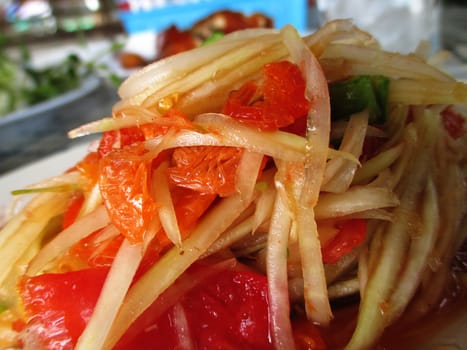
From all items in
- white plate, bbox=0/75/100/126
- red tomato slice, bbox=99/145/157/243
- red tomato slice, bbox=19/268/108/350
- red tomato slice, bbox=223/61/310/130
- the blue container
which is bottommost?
the blue container

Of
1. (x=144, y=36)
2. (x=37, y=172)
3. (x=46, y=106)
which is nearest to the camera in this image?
(x=37, y=172)

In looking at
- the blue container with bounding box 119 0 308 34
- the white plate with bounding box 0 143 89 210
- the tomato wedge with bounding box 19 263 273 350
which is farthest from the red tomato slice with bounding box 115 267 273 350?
the blue container with bounding box 119 0 308 34

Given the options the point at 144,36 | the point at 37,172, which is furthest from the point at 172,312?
the point at 144,36

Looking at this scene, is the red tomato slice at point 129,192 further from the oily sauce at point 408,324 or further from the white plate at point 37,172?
the white plate at point 37,172

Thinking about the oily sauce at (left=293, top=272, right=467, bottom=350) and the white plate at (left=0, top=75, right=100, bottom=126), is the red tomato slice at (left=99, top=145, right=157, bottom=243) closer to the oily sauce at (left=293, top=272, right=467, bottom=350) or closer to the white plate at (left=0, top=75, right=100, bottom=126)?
the oily sauce at (left=293, top=272, right=467, bottom=350)

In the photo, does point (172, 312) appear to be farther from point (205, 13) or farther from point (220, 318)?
point (205, 13)

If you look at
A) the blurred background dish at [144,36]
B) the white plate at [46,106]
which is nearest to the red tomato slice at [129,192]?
the blurred background dish at [144,36]

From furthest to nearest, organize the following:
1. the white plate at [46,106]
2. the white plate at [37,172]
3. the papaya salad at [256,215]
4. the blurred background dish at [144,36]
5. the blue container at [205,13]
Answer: the blue container at [205,13], the white plate at [46,106], the blurred background dish at [144,36], the white plate at [37,172], the papaya salad at [256,215]
